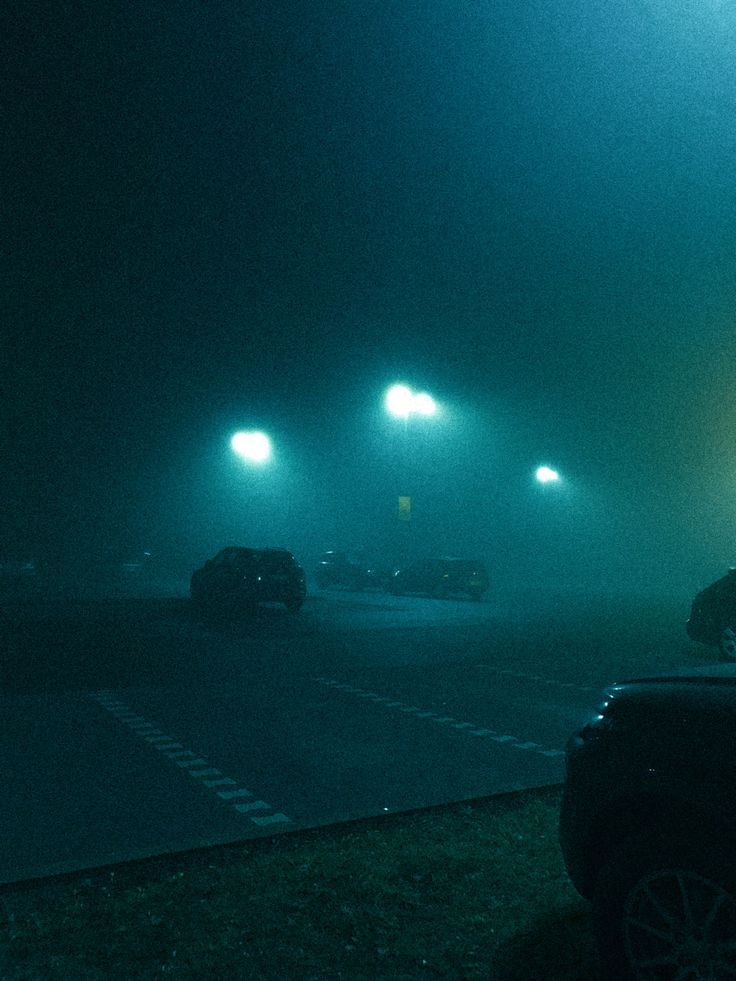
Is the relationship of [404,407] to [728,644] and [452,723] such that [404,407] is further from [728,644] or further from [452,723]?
[452,723]

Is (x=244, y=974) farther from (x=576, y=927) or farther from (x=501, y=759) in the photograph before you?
(x=501, y=759)

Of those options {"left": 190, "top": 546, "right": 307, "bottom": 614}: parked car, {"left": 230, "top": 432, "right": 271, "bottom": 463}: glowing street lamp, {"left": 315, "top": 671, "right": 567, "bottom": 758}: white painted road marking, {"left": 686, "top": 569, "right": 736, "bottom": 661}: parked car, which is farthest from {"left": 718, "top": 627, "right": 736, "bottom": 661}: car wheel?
{"left": 230, "top": 432, "right": 271, "bottom": 463}: glowing street lamp

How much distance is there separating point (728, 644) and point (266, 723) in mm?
9595

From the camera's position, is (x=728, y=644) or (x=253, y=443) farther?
(x=253, y=443)

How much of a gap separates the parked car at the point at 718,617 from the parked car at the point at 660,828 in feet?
40.7

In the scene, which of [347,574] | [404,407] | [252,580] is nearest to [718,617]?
[252,580]

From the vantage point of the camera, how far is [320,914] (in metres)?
4.46

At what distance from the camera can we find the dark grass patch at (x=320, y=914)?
3879mm

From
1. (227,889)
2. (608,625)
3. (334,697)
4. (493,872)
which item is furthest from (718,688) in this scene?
(608,625)

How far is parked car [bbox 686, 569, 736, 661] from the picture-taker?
49.4 feet

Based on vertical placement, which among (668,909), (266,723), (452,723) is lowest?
(266,723)

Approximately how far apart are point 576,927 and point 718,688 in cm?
170

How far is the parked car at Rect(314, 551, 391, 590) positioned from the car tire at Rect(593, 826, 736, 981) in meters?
36.8

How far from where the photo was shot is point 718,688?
3.43 metres
